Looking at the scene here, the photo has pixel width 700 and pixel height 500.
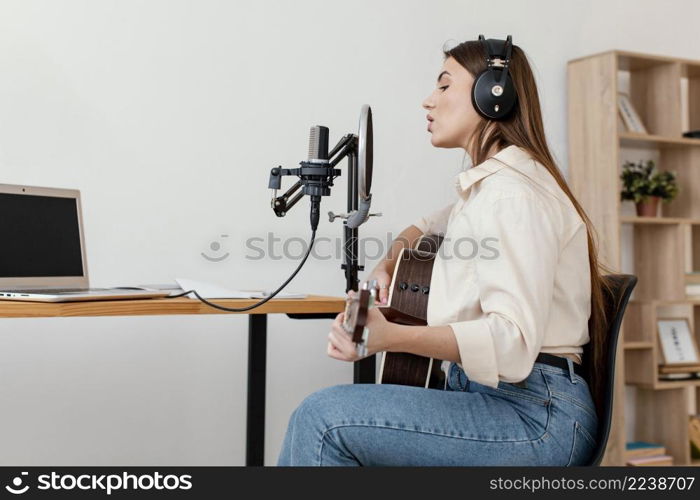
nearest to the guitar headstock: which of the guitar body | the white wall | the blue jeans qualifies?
the blue jeans

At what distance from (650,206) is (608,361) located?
7.34 feet

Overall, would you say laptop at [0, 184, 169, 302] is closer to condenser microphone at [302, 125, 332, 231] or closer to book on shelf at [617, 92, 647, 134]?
condenser microphone at [302, 125, 332, 231]

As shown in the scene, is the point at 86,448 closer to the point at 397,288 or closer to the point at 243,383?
the point at 243,383

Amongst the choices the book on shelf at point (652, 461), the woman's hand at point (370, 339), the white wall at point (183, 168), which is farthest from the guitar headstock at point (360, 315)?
the book on shelf at point (652, 461)

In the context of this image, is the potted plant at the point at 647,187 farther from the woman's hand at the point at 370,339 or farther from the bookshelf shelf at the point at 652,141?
the woman's hand at the point at 370,339

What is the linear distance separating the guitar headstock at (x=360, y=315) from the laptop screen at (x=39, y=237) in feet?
3.47

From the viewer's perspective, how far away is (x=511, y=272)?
118cm

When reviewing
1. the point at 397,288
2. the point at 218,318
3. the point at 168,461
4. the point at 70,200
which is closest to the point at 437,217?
the point at 397,288

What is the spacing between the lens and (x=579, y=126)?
3357 mm

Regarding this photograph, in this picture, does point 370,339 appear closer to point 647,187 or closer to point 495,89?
point 495,89

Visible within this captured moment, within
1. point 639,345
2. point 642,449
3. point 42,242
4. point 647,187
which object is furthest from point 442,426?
point 647,187

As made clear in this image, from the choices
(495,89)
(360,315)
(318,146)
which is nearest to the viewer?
(360,315)

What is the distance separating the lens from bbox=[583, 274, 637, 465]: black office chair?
133cm

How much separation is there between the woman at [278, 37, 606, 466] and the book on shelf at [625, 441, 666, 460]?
2094 mm
